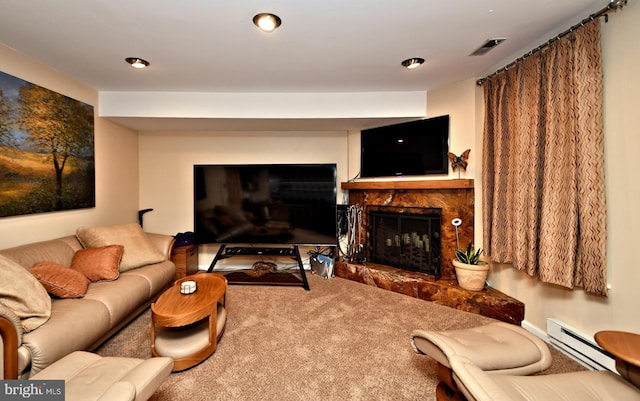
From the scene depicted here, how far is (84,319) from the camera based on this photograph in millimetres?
1627

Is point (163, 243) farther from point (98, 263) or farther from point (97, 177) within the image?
point (97, 177)

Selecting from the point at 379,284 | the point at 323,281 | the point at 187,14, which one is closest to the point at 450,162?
the point at 379,284

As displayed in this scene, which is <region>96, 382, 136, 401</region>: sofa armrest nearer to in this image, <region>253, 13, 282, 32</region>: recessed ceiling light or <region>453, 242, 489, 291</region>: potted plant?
<region>253, 13, 282, 32</region>: recessed ceiling light

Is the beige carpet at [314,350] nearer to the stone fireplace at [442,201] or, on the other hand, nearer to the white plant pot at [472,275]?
the white plant pot at [472,275]

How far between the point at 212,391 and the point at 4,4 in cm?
272

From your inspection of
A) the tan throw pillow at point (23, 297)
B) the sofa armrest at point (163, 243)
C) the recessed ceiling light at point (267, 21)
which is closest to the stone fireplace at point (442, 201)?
the recessed ceiling light at point (267, 21)

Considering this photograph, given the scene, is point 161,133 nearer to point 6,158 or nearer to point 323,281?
point 6,158

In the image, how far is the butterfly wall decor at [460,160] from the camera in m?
2.67

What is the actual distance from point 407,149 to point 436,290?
5.48ft

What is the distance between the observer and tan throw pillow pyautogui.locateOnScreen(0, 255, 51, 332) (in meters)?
1.43

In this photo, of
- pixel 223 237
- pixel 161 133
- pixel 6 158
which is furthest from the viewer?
pixel 161 133

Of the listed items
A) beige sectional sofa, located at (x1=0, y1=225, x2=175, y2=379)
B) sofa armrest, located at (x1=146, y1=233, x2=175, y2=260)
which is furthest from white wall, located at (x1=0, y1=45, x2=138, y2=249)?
sofa armrest, located at (x1=146, y1=233, x2=175, y2=260)

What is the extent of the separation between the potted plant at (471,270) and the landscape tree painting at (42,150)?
4.00 meters

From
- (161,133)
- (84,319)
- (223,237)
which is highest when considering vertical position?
(161,133)
